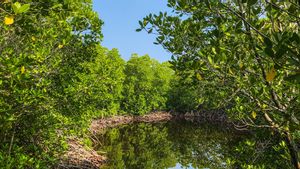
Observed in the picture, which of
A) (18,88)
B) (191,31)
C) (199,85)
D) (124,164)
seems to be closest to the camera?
(191,31)

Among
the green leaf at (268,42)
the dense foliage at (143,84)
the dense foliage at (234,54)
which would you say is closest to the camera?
the green leaf at (268,42)

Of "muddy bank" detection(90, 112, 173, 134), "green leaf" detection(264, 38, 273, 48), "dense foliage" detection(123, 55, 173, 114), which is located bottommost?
"muddy bank" detection(90, 112, 173, 134)

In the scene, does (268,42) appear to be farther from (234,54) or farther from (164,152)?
(164,152)

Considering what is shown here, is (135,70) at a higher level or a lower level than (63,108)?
higher

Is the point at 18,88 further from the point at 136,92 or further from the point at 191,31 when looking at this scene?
the point at 136,92

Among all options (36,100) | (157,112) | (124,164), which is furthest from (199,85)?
(157,112)

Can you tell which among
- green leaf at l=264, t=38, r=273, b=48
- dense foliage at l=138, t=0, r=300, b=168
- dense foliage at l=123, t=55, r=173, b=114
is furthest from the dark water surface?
dense foliage at l=123, t=55, r=173, b=114

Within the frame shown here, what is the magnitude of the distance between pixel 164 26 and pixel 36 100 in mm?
3458

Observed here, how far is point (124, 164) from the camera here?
18656 mm

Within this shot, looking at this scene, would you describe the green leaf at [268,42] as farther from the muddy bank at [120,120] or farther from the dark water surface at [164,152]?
the muddy bank at [120,120]

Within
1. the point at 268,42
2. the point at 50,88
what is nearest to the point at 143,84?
the point at 50,88

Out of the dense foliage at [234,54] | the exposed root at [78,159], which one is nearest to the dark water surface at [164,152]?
the exposed root at [78,159]

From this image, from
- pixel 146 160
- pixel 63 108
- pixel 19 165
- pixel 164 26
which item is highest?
pixel 164 26

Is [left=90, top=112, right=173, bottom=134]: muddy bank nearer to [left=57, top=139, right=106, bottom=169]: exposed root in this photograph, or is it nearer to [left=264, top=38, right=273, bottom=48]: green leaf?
[left=57, top=139, right=106, bottom=169]: exposed root
